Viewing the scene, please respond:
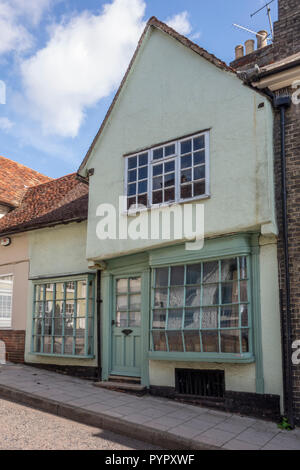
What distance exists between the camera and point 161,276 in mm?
8438

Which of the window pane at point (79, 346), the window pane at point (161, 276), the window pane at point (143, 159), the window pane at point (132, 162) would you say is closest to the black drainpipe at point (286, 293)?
the window pane at point (161, 276)

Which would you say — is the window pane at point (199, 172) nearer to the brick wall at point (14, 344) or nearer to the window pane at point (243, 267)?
the window pane at point (243, 267)

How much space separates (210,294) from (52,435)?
354 centimetres

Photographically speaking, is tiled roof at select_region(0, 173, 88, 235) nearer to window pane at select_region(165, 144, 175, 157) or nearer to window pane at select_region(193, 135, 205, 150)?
window pane at select_region(165, 144, 175, 157)

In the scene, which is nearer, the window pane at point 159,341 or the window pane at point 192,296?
the window pane at point 192,296

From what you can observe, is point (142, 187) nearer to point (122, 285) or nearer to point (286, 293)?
point (122, 285)

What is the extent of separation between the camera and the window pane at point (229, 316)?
720 cm

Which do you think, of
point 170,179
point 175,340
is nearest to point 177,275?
point 175,340

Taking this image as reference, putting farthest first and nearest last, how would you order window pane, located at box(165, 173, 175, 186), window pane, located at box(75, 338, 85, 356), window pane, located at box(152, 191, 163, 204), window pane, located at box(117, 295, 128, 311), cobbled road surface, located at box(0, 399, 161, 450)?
window pane, located at box(75, 338, 85, 356), window pane, located at box(117, 295, 128, 311), window pane, located at box(152, 191, 163, 204), window pane, located at box(165, 173, 175, 186), cobbled road surface, located at box(0, 399, 161, 450)

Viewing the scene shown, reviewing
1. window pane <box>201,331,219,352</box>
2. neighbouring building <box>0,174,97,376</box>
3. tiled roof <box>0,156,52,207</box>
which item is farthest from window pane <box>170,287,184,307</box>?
tiled roof <box>0,156,52,207</box>

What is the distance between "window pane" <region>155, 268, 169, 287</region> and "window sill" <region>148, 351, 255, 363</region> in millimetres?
1349

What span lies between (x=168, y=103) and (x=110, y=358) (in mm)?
5794

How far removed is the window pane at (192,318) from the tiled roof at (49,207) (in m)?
3.85

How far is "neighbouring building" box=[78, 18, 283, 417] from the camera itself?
7145mm
